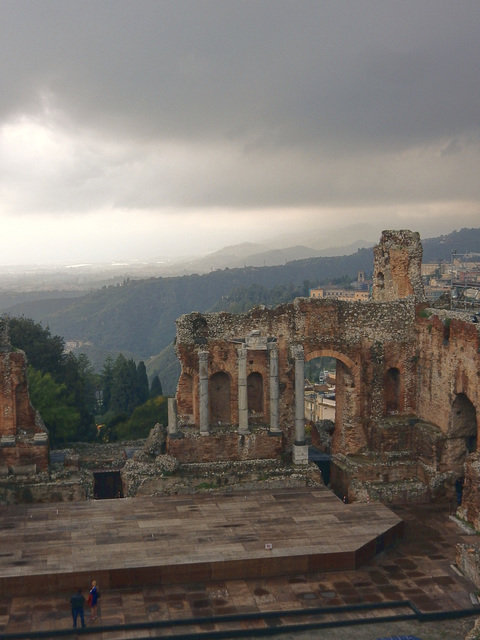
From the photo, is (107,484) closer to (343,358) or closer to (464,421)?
(343,358)

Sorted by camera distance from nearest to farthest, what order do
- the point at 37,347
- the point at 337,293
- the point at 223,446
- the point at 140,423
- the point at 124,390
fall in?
the point at 223,446
the point at 140,423
the point at 37,347
the point at 124,390
the point at 337,293

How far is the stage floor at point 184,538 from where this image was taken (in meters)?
17.5

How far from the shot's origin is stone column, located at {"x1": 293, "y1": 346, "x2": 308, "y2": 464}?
2452 centimetres

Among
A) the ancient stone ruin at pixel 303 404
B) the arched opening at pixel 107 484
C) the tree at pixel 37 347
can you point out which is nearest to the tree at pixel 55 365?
the tree at pixel 37 347

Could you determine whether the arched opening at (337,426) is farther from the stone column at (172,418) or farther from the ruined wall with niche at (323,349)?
the stone column at (172,418)

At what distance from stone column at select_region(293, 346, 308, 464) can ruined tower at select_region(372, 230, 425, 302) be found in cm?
418

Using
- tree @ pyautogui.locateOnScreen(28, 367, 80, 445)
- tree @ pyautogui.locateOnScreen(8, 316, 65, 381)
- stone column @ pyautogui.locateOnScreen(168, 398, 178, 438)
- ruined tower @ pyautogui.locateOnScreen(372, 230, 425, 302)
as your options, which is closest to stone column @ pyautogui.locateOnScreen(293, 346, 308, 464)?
stone column @ pyautogui.locateOnScreen(168, 398, 178, 438)

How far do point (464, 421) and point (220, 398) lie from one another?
8.30 m

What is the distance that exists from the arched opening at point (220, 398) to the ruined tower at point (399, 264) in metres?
6.38

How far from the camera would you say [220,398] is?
26.1 metres

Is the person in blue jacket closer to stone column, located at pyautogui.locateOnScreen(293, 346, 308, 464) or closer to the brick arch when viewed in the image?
stone column, located at pyautogui.locateOnScreen(293, 346, 308, 464)

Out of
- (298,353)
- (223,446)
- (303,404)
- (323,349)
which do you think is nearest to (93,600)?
(223,446)

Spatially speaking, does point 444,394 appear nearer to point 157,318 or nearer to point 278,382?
point 278,382

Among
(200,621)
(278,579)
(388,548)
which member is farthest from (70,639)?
(388,548)
